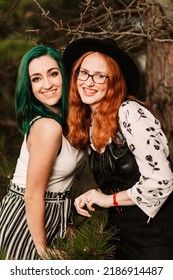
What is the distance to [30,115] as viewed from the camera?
275cm

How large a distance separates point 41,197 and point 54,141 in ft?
0.83

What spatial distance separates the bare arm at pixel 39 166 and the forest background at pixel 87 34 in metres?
0.55

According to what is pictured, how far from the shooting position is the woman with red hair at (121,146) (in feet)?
8.11

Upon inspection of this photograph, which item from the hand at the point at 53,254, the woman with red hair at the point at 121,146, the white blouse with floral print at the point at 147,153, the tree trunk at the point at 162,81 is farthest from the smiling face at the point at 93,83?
the tree trunk at the point at 162,81

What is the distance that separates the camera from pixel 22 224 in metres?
2.84

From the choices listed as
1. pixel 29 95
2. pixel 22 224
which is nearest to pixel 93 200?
pixel 22 224

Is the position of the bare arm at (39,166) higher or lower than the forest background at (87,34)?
lower

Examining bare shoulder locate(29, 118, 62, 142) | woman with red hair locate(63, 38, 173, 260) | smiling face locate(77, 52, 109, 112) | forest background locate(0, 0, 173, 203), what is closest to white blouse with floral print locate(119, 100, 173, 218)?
woman with red hair locate(63, 38, 173, 260)

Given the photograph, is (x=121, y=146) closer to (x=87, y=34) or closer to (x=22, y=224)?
(x=22, y=224)

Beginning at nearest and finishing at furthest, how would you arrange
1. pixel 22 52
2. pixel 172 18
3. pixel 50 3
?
pixel 172 18 → pixel 22 52 → pixel 50 3

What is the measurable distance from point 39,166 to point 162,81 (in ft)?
3.88

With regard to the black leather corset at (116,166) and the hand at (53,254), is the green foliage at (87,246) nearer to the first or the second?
the hand at (53,254)
